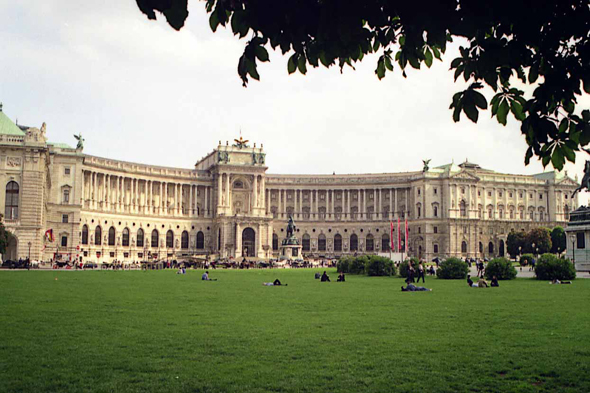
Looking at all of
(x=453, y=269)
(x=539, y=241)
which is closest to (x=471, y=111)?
(x=453, y=269)

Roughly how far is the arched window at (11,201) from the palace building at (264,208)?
2247 cm

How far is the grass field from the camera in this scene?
10992mm

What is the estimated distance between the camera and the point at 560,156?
817 cm

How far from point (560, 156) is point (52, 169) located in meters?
97.3

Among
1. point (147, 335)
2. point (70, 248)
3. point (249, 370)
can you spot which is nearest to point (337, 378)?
point (249, 370)

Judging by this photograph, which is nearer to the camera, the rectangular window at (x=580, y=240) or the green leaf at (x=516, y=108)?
the green leaf at (x=516, y=108)

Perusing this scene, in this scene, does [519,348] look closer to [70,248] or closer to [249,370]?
[249,370]

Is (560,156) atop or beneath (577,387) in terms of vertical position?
atop

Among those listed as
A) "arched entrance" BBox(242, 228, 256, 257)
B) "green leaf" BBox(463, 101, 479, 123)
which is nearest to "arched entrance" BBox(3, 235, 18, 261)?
"arched entrance" BBox(242, 228, 256, 257)

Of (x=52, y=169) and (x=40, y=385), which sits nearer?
(x=40, y=385)

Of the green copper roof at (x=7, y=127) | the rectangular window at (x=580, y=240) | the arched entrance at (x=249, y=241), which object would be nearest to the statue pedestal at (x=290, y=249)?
the arched entrance at (x=249, y=241)

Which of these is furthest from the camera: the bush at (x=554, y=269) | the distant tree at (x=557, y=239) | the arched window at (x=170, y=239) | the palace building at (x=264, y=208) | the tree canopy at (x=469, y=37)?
the distant tree at (x=557, y=239)

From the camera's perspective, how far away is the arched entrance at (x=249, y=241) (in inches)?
4579

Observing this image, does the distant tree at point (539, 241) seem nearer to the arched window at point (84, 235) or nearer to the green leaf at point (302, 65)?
the arched window at point (84, 235)
